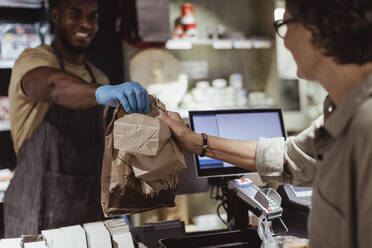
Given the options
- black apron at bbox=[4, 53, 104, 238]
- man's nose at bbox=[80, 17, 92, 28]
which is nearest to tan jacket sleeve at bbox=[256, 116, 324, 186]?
black apron at bbox=[4, 53, 104, 238]

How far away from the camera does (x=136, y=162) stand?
1.22 meters

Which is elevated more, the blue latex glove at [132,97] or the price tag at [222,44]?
the price tag at [222,44]

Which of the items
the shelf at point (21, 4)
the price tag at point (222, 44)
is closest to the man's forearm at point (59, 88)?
the shelf at point (21, 4)

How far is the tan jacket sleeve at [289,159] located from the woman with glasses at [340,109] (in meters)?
0.26

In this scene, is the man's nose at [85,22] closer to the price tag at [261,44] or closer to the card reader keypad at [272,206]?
the card reader keypad at [272,206]

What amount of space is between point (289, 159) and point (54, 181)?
1255 mm

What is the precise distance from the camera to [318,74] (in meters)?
0.95

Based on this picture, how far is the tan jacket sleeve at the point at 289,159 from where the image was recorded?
4.26 ft

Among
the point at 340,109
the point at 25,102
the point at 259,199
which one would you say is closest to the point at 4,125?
the point at 25,102

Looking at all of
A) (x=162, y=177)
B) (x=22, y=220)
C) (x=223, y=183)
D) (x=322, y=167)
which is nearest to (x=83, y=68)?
(x=22, y=220)

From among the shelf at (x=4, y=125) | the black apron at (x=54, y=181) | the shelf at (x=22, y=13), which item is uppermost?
the shelf at (x=22, y=13)

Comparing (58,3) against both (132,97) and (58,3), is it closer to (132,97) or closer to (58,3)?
(58,3)

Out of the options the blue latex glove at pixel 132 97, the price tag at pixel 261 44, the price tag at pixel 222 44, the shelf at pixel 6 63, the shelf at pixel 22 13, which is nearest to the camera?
the blue latex glove at pixel 132 97

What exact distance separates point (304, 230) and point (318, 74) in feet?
2.46
